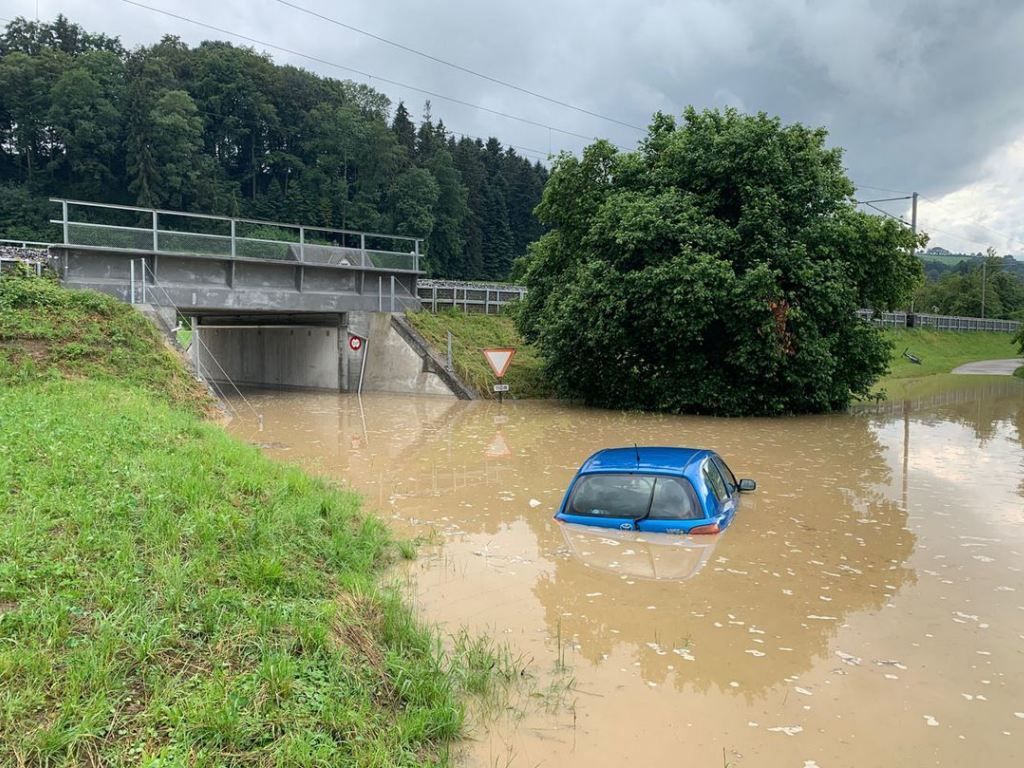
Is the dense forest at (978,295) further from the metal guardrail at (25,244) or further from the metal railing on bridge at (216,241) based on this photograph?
the metal guardrail at (25,244)

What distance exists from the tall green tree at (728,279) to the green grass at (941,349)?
18.5 m

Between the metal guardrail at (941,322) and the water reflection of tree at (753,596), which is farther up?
the metal guardrail at (941,322)

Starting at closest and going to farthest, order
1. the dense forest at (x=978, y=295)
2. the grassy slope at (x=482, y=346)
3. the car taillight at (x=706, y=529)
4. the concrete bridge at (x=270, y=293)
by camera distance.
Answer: the car taillight at (x=706, y=529) → the concrete bridge at (x=270, y=293) → the grassy slope at (x=482, y=346) → the dense forest at (x=978, y=295)

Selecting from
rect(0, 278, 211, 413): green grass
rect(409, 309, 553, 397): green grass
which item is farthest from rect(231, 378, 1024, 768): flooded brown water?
rect(409, 309, 553, 397): green grass

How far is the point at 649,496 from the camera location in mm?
7797

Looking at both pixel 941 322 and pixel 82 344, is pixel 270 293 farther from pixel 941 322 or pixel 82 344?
pixel 941 322

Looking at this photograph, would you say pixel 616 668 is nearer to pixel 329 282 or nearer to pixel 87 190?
pixel 329 282

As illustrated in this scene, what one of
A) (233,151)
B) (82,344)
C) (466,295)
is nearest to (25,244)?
(82,344)

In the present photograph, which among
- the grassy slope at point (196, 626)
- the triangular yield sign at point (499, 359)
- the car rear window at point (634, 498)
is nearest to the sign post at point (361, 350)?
the triangular yield sign at point (499, 359)

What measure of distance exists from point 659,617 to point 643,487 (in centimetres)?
188

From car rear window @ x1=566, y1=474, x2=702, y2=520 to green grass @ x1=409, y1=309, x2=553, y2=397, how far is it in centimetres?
1769

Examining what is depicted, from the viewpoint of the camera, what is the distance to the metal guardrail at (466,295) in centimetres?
3131

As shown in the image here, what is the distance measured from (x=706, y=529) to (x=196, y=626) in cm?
512

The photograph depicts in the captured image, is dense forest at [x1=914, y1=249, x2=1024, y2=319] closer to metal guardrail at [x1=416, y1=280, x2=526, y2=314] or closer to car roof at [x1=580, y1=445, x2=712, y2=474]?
metal guardrail at [x1=416, y1=280, x2=526, y2=314]
